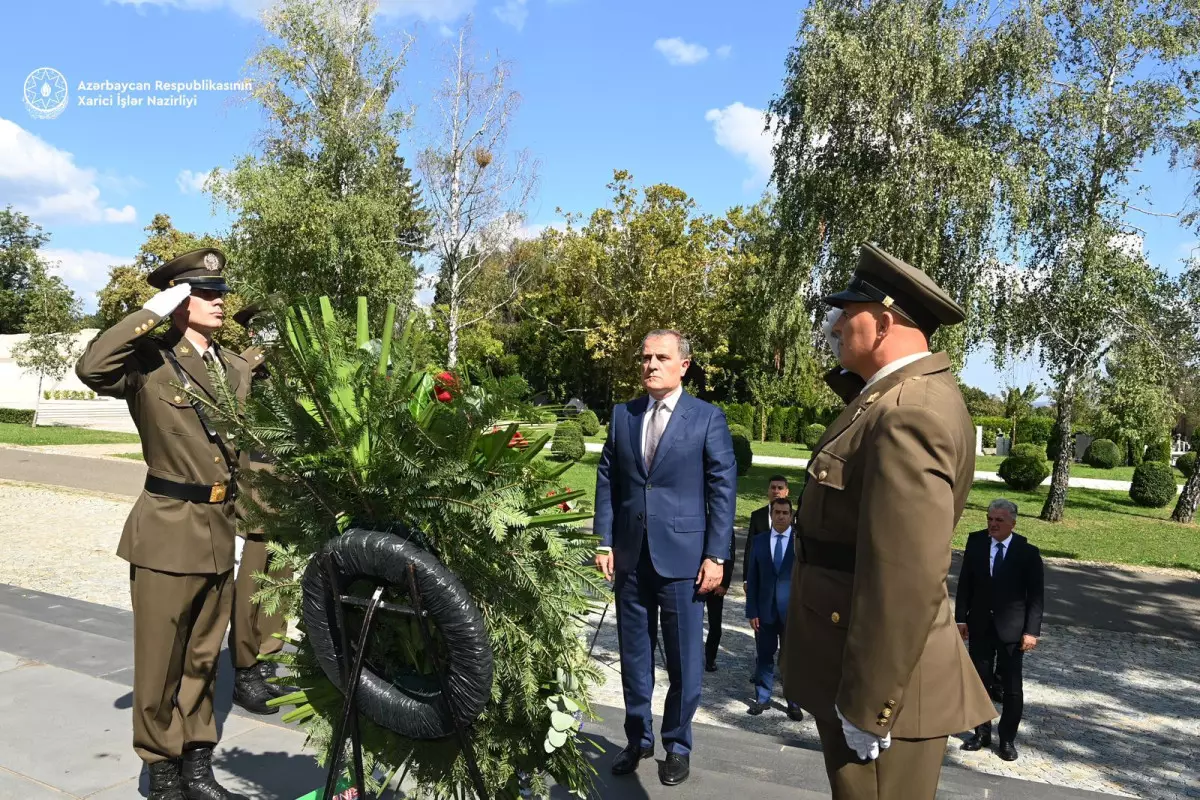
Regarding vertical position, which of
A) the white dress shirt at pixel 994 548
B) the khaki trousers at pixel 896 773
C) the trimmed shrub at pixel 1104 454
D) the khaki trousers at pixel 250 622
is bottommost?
the khaki trousers at pixel 250 622

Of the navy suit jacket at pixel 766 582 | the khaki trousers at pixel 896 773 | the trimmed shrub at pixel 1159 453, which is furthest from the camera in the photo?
the trimmed shrub at pixel 1159 453

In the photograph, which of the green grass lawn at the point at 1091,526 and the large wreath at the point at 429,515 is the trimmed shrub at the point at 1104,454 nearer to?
the green grass lawn at the point at 1091,526

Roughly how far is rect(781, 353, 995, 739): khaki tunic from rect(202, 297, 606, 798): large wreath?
0.77m

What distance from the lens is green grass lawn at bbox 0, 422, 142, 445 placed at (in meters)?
25.2

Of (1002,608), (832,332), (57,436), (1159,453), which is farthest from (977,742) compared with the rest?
(1159,453)

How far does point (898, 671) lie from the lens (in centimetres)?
216

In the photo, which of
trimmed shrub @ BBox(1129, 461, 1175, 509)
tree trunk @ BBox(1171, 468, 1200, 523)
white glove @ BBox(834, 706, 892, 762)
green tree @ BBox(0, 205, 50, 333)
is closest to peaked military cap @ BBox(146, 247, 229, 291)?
white glove @ BBox(834, 706, 892, 762)

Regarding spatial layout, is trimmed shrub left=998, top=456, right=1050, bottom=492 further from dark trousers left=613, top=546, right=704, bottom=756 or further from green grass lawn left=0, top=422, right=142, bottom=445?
green grass lawn left=0, top=422, right=142, bottom=445

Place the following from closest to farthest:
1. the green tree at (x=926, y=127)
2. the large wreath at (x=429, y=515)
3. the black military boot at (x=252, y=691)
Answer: the large wreath at (x=429, y=515)
the black military boot at (x=252, y=691)
the green tree at (x=926, y=127)

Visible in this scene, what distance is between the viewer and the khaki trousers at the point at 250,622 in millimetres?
4805

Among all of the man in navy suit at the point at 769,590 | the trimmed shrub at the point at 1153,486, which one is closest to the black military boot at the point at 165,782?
the man in navy suit at the point at 769,590

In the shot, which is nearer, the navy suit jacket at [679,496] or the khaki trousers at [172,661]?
the khaki trousers at [172,661]

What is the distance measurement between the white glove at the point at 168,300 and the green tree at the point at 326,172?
2464 cm

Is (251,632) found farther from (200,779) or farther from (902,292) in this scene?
(902,292)
